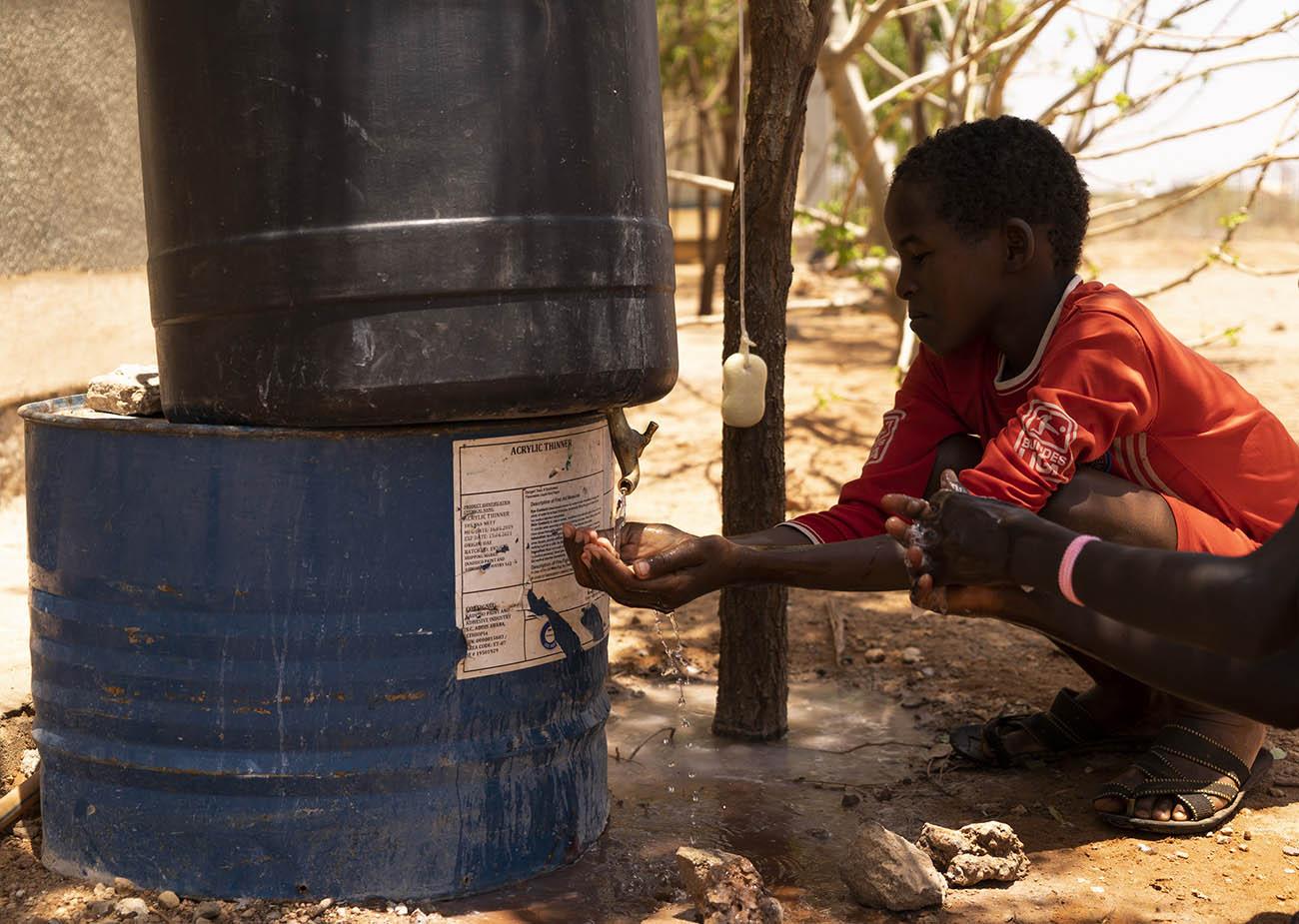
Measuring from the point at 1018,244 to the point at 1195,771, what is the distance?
3.52ft

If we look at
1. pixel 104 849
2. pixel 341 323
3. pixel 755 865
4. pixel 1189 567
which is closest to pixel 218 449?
pixel 341 323

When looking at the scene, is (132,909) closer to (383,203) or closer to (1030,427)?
(383,203)

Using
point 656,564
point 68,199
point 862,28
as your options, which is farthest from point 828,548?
point 862,28

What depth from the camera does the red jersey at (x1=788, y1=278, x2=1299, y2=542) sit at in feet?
7.75

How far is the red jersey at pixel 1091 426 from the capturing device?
2.36 metres

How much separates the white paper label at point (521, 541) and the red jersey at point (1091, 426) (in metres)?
0.54

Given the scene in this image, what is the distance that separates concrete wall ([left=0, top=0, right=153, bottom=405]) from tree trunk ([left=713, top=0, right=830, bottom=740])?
252 centimetres

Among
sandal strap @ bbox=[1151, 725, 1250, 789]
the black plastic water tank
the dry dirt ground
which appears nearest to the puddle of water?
the dry dirt ground

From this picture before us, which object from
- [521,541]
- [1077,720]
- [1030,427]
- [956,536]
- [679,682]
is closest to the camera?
[956,536]

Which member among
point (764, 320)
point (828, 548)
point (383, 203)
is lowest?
point (828, 548)

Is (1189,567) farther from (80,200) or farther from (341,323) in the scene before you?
(80,200)

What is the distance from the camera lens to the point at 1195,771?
269cm

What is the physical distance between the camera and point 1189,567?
1836mm

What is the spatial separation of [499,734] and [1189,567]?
3.59 feet
